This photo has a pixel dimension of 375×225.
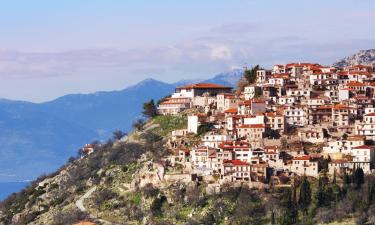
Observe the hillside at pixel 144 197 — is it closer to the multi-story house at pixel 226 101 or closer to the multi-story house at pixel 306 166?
the multi-story house at pixel 306 166

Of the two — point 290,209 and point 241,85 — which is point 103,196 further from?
point 241,85

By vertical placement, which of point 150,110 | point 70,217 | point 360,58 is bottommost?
point 70,217

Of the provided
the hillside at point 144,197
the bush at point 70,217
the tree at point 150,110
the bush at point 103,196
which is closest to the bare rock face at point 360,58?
the tree at point 150,110

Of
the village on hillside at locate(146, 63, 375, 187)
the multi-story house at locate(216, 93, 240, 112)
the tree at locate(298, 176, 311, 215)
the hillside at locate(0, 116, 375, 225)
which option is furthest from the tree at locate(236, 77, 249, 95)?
the tree at locate(298, 176, 311, 215)

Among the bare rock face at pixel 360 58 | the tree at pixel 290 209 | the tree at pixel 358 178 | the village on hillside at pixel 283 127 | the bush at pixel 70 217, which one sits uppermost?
the bare rock face at pixel 360 58

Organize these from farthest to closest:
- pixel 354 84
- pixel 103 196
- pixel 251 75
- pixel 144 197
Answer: pixel 251 75, pixel 354 84, pixel 103 196, pixel 144 197

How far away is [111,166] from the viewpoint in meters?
113

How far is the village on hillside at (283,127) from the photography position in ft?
303

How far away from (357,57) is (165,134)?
70202 millimetres

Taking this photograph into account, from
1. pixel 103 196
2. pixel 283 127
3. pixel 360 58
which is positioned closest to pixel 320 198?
pixel 283 127

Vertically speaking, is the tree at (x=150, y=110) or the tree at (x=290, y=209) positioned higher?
the tree at (x=150, y=110)

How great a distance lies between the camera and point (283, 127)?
10031cm

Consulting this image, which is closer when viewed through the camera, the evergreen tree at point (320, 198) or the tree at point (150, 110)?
the evergreen tree at point (320, 198)

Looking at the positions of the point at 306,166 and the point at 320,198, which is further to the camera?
the point at 306,166
